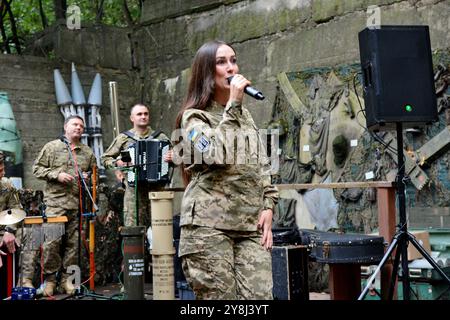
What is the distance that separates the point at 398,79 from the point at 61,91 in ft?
20.7

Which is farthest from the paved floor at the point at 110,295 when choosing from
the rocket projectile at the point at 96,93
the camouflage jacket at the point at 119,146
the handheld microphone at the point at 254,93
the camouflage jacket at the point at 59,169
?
the handheld microphone at the point at 254,93

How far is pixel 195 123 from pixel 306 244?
9.26 feet

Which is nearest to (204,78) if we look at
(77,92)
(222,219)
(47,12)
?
(222,219)

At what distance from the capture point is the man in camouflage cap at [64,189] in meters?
8.10

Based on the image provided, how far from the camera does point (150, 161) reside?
Result: 740 centimetres

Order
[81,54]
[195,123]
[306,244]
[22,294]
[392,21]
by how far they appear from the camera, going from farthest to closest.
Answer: [81,54] → [392,21] → [22,294] → [306,244] → [195,123]

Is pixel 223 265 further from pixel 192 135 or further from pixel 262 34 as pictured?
pixel 262 34

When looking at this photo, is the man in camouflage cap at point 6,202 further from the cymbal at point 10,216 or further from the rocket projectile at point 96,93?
the rocket projectile at point 96,93

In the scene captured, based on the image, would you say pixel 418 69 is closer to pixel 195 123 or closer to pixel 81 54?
pixel 195 123

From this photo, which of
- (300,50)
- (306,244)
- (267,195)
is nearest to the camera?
(267,195)

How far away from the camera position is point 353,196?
8.07 meters

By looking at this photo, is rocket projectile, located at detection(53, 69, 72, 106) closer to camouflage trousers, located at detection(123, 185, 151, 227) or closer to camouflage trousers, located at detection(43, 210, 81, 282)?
camouflage trousers, located at detection(43, 210, 81, 282)

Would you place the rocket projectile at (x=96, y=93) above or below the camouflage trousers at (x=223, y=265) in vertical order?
above
